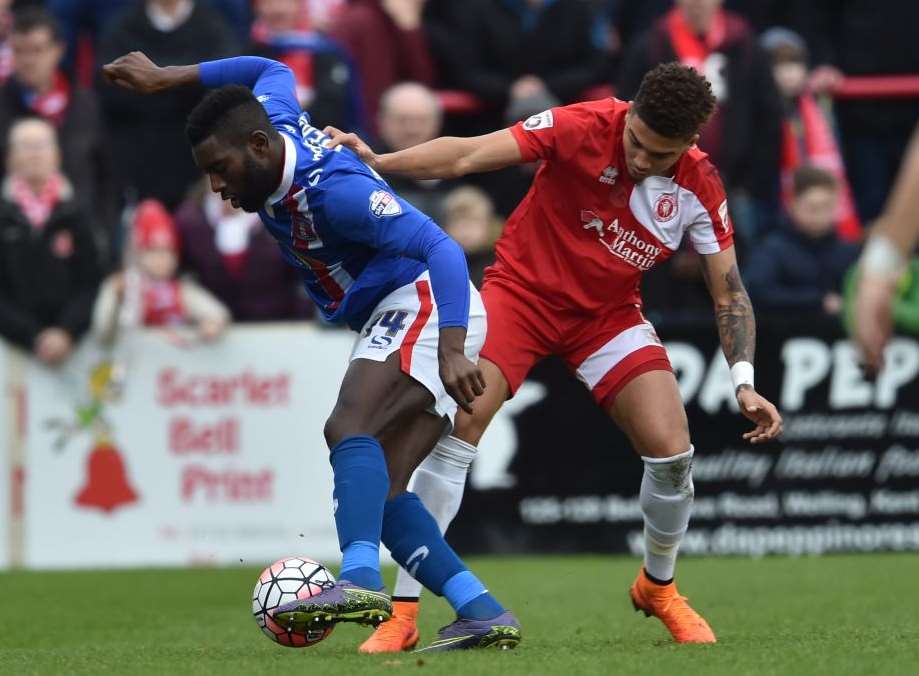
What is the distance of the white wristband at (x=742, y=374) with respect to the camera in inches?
265

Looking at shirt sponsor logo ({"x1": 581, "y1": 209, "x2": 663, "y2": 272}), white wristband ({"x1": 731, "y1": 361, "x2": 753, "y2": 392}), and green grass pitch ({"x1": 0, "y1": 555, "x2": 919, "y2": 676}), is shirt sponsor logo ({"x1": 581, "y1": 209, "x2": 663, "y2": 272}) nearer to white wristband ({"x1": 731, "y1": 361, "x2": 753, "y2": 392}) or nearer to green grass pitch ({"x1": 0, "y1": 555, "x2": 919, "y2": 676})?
white wristband ({"x1": 731, "y1": 361, "x2": 753, "y2": 392})

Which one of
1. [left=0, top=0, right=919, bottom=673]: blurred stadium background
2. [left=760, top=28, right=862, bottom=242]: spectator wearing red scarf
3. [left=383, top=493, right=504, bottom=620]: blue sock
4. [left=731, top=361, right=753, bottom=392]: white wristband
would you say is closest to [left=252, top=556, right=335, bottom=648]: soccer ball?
[left=383, top=493, right=504, bottom=620]: blue sock

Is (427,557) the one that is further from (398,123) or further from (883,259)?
(398,123)

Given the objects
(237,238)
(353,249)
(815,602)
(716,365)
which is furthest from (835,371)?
(353,249)

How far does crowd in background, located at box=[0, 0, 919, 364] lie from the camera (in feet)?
38.5

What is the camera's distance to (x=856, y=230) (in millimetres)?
12867

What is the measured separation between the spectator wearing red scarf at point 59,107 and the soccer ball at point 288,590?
6.51m

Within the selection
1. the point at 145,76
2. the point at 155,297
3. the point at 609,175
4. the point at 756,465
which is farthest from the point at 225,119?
the point at 756,465

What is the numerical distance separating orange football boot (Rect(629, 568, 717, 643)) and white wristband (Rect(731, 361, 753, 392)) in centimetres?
94

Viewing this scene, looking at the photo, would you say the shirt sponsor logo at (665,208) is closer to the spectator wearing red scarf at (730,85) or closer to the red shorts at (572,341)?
the red shorts at (572,341)

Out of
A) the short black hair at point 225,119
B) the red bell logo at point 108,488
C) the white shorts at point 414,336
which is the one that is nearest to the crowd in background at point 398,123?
the red bell logo at point 108,488

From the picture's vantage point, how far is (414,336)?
639cm

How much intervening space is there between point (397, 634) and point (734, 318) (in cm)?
187

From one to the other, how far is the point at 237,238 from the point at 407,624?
5763 mm
